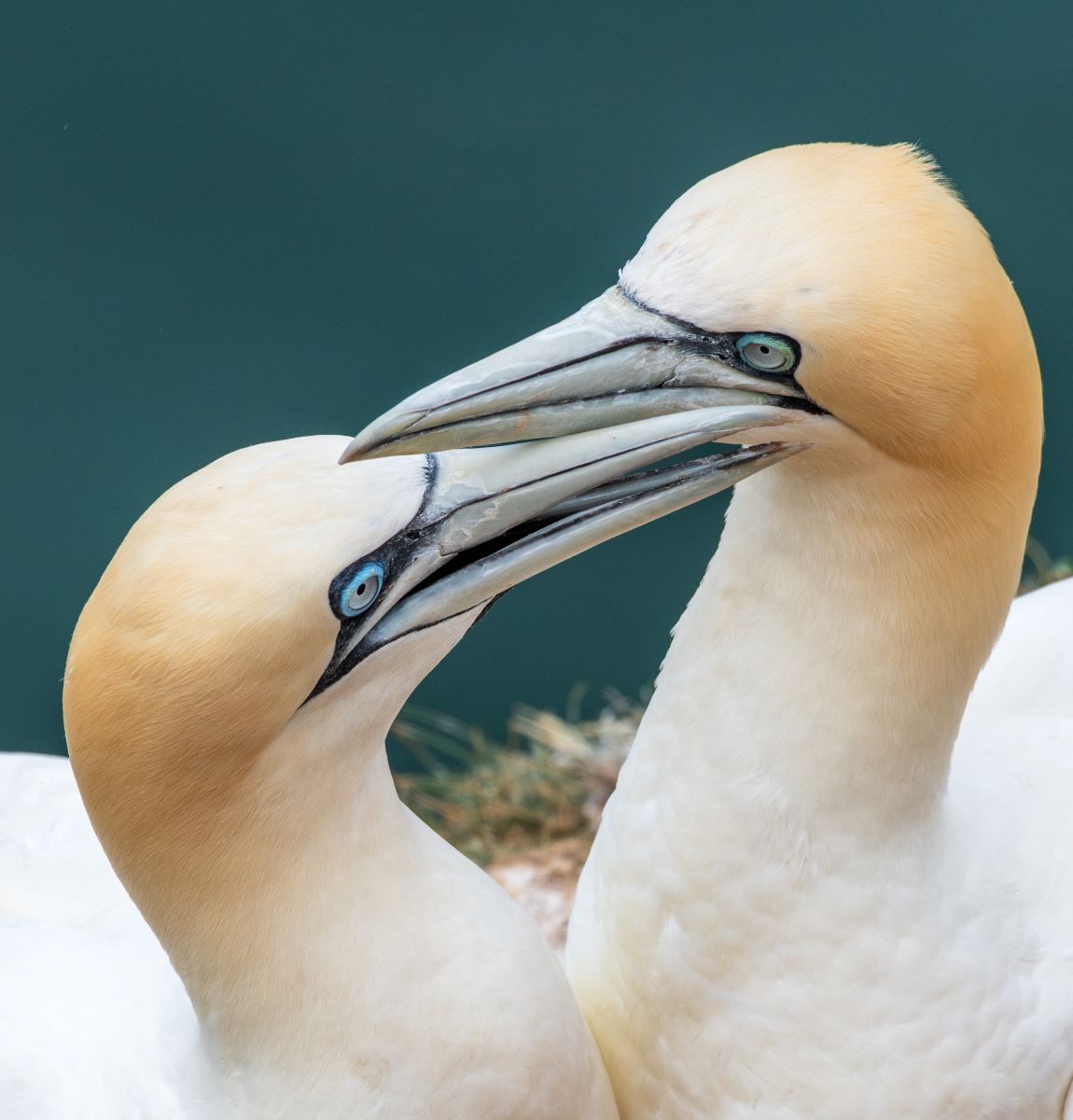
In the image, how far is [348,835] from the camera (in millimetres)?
2654

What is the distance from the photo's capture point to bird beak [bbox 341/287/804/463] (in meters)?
2.48

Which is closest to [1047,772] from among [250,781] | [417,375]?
[250,781]

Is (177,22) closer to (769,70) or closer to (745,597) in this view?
(769,70)

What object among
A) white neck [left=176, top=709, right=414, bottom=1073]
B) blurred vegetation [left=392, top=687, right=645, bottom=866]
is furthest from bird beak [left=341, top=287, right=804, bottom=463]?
blurred vegetation [left=392, top=687, right=645, bottom=866]

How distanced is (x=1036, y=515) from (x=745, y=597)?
3411 mm

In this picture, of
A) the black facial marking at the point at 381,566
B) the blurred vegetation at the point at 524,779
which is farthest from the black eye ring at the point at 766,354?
the blurred vegetation at the point at 524,779

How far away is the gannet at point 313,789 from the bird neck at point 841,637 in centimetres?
21

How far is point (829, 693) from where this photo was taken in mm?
2770

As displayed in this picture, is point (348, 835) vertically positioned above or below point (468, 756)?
above

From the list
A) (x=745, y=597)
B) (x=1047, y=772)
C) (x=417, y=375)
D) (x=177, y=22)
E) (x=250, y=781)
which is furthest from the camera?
(x=417, y=375)

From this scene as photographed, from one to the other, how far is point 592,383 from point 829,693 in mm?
658

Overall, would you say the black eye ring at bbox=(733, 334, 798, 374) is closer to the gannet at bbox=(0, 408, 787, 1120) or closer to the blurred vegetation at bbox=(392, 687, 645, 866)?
the gannet at bbox=(0, 408, 787, 1120)

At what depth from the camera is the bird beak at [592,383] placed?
2484 millimetres

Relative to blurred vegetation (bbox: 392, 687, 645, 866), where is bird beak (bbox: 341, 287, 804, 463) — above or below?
above
